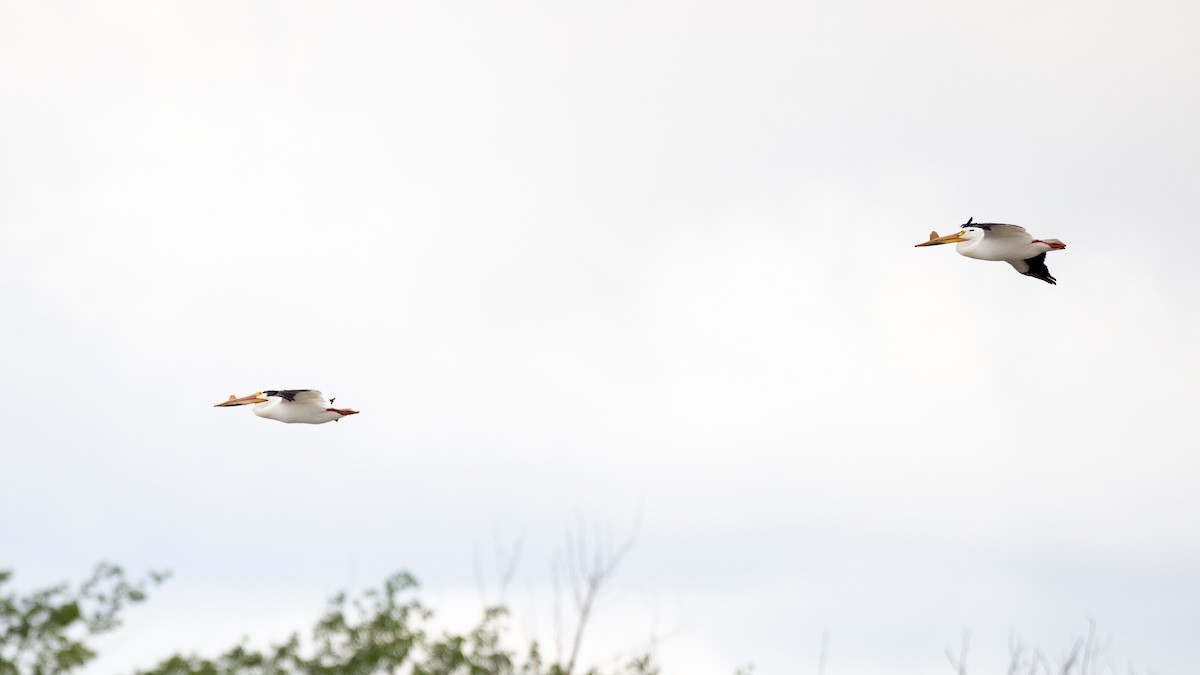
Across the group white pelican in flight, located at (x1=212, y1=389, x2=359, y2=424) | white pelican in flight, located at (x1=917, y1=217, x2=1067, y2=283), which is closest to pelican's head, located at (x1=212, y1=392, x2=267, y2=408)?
white pelican in flight, located at (x1=212, y1=389, x2=359, y2=424)

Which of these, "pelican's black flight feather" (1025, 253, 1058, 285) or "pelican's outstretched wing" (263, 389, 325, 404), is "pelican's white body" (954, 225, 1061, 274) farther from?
"pelican's outstretched wing" (263, 389, 325, 404)

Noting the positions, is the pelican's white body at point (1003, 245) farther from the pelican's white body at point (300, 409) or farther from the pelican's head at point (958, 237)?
the pelican's white body at point (300, 409)

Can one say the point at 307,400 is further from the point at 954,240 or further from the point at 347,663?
the point at 954,240

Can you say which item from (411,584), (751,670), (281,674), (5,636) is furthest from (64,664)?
(751,670)

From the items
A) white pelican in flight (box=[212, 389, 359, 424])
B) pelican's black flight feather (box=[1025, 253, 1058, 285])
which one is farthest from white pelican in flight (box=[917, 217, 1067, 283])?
white pelican in flight (box=[212, 389, 359, 424])

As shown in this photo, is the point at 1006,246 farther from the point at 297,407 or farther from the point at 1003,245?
the point at 297,407

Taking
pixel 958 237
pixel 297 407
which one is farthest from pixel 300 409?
pixel 958 237

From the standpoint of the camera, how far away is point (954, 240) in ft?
84.8

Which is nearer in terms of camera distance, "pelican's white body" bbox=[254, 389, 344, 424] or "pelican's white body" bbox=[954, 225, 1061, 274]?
"pelican's white body" bbox=[954, 225, 1061, 274]

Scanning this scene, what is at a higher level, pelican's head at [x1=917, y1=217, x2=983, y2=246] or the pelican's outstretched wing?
pelican's head at [x1=917, y1=217, x2=983, y2=246]

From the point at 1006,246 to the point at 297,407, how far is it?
1057 centimetres

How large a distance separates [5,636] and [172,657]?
2.32m

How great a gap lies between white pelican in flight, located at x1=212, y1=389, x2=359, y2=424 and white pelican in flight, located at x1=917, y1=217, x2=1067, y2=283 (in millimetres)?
9106

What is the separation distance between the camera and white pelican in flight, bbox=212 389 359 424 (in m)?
25.9
